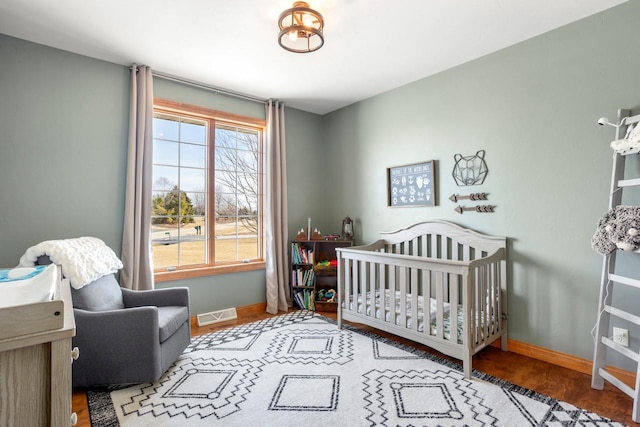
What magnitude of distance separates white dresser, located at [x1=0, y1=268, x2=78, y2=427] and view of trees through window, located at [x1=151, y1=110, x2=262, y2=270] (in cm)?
249

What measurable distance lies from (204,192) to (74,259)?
5.01 feet

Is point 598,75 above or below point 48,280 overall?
above

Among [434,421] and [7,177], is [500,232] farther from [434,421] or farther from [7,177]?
[7,177]

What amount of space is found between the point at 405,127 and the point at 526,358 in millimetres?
2328

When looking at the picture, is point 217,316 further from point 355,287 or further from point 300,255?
point 355,287

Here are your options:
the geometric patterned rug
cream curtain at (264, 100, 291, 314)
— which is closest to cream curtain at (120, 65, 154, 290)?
the geometric patterned rug

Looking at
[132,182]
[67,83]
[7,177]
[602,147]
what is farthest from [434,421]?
[67,83]

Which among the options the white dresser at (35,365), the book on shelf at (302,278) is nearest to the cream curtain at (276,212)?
the book on shelf at (302,278)

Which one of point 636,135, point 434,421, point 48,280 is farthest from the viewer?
point 636,135

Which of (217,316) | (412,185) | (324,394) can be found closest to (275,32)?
(412,185)

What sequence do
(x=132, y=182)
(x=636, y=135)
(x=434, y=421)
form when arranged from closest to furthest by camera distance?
(x=434, y=421) < (x=636, y=135) < (x=132, y=182)

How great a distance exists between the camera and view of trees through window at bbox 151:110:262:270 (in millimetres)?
3225

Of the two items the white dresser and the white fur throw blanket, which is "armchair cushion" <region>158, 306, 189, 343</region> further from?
the white dresser

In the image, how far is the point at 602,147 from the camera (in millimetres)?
2125
